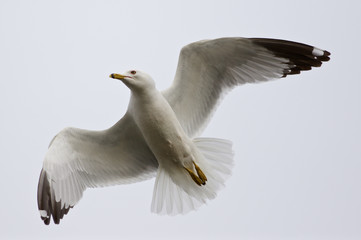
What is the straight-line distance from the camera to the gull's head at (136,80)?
561 cm

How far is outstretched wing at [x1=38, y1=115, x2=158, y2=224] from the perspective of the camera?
5984mm

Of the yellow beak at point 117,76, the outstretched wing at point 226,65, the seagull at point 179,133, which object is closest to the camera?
the yellow beak at point 117,76

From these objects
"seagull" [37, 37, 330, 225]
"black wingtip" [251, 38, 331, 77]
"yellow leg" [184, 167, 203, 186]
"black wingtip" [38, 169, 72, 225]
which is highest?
"black wingtip" [251, 38, 331, 77]

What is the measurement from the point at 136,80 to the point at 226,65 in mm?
913

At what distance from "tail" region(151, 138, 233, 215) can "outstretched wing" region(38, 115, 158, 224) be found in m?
0.42

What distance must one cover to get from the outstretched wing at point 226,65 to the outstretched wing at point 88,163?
1.72ft

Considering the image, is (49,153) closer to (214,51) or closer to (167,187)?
(167,187)

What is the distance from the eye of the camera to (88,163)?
246 inches

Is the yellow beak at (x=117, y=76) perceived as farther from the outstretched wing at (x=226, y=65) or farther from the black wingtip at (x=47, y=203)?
the black wingtip at (x=47, y=203)

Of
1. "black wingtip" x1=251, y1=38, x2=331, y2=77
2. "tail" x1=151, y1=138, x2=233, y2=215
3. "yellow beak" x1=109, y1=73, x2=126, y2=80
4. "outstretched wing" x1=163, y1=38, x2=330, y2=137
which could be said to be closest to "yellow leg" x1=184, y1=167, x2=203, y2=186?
"tail" x1=151, y1=138, x2=233, y2=215

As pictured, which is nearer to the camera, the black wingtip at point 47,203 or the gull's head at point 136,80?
the gull's head at point 136,80

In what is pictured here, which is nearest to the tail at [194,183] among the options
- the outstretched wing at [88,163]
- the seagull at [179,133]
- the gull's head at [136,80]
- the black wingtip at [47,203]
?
the seagull at [179,133]

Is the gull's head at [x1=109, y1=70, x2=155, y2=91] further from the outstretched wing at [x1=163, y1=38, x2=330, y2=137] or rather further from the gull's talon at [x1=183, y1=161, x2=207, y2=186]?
the gull's talon at [x1=183, y1=161, x2=207, y2=186]

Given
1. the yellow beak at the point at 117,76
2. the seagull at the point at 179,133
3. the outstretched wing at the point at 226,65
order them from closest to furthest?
the yellow beak at the point at 117,76 < the seagull at the point at 179,133 < the outstretched wing at the point at 226,65
